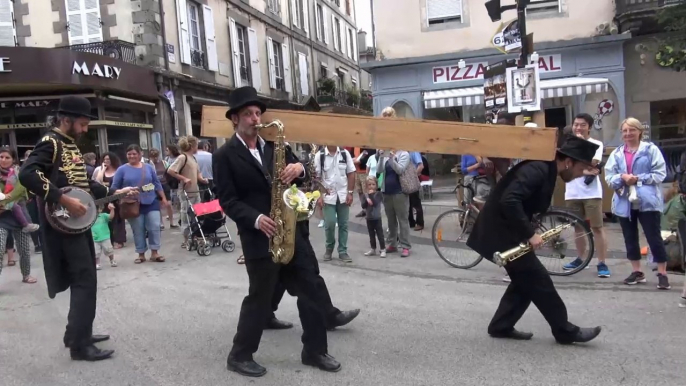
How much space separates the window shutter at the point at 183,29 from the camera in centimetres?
1877

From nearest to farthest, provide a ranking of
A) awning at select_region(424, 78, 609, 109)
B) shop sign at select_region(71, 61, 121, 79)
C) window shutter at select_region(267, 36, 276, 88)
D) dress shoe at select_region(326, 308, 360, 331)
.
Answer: dress shoe at select_region(326, 308, 360, 331) < awning at select_region(424, 78, 609, 109) < shop sign at select_region(71, 61, 121, 79) < window shutter at select_region(267, 36, 276, 88)

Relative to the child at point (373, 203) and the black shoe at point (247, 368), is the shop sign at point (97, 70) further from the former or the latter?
the black shoe at point (247, 368)

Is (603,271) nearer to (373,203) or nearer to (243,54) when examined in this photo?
(373,203)

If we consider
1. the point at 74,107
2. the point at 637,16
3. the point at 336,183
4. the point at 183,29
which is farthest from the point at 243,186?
the point at 183,29

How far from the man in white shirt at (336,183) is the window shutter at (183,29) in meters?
12.8

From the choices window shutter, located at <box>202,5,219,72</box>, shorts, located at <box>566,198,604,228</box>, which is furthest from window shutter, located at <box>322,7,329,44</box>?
shorts, located at <box>566,198,604,228</box>

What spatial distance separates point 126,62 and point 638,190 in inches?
584

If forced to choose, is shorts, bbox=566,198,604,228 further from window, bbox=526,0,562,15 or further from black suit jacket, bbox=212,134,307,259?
window, bbox=526,0,562,15

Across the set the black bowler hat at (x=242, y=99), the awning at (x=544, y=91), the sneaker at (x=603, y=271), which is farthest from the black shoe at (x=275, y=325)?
the awning at (x=544, y=91)

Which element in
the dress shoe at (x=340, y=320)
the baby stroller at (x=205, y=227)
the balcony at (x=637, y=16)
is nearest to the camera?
the dress shoe at (x=340, y=320)

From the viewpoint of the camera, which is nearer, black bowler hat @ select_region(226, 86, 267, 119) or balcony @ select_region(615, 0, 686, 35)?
black bowler hat @ select_region(226, 86, 267, 119)

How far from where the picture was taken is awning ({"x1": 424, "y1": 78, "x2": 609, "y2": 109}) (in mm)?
13969

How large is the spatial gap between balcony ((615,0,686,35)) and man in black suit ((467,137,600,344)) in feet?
38.5

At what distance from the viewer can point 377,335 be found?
4.71m
